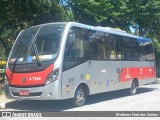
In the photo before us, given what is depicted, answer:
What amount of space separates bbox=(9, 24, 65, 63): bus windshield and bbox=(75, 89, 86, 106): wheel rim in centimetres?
182

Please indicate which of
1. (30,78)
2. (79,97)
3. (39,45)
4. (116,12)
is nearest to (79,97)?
(79,97)

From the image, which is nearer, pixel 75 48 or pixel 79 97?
pixel 75 48

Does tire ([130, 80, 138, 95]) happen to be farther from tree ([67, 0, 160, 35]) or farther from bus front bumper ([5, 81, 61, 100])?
tree ([67, 0, 160, 35])

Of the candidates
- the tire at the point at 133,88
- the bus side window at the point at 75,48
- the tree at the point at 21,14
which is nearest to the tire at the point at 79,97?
the bus side window at the point at 75,48

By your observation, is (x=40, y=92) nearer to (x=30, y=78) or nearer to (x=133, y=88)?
(x=30, y=78)

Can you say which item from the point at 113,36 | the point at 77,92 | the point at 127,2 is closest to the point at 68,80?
the point at 77,92

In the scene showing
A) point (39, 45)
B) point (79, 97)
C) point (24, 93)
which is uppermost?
point (39, 45)

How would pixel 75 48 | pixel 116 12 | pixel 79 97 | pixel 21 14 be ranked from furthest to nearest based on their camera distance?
pixel 116 12 < pixel 21 14 < pixel 79 97 < pixel 75 48

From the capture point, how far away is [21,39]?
41.0 feet

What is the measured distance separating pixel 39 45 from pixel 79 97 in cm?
240

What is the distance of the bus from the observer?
11109 millimetres

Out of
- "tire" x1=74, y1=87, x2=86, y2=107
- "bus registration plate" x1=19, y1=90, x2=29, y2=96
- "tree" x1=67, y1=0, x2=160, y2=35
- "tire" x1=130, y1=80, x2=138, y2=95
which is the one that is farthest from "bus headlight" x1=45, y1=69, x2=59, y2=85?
"tree" x1=67, y1=0, x2=160, y2=35

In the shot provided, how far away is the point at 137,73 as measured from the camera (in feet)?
57.3

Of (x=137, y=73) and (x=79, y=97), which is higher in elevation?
(x=137, y=73)
